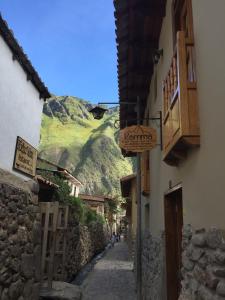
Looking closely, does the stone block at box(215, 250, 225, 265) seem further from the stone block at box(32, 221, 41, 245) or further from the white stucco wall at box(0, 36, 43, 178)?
the stone block at box(32, 221, 41, 245)

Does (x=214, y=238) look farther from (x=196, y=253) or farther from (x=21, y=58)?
(x=21, y=58)

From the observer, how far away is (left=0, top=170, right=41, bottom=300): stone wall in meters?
5.19

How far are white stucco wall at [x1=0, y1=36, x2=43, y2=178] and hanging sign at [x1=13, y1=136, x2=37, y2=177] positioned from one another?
12 centimetres

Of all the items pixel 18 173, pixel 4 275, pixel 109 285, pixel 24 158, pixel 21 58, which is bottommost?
pixel 109 285

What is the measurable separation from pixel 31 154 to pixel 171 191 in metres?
3.35

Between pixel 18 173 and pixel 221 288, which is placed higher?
pixel 18 173

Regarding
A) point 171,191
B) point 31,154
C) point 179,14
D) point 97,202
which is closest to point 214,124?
point 171,191

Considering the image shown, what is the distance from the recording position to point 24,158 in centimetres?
647

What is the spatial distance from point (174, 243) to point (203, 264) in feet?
7.55

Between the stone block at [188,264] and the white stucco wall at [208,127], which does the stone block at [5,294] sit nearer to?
the stone block at [188,264]

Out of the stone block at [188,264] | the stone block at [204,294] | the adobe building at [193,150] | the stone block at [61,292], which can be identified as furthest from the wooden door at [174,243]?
the stone block at [61,292]

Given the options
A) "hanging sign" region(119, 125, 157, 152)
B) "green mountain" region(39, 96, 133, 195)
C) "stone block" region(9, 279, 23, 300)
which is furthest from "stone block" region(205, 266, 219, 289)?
"green mountain" region(39, 96, 133, 195)

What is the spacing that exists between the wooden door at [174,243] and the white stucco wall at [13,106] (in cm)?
290

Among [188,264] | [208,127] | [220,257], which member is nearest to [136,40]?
[208,127]
